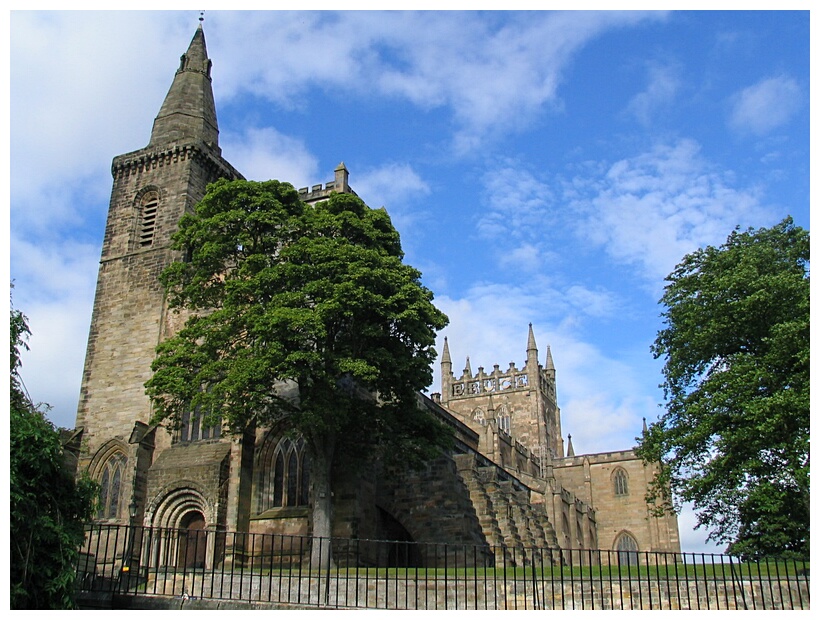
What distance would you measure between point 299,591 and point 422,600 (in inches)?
96.0

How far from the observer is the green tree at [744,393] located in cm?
1859

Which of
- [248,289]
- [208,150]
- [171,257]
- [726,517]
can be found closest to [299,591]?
A: [248,289]

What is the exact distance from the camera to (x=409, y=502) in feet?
89.4

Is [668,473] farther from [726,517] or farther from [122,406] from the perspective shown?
[122,406]

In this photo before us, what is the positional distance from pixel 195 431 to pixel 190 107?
16.6 meters

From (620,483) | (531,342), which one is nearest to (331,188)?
(620,483)

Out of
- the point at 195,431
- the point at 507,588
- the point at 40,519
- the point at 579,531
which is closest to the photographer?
the point at 40,519

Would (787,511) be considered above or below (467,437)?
below

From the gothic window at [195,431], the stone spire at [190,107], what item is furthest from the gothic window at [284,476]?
the stone spire at [190,107]

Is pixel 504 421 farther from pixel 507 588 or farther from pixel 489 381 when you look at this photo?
pixel 507 588

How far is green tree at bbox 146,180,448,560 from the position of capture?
21938 mm

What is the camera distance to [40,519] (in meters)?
12.7

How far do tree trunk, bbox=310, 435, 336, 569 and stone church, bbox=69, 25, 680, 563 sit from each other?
2898 millimetres

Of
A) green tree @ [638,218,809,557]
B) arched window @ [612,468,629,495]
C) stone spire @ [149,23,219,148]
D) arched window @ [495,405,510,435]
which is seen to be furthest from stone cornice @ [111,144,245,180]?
arched window @ [495,405,510,435]
